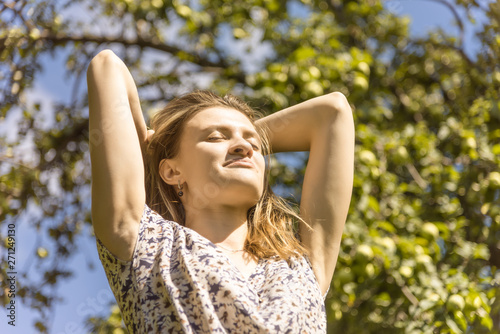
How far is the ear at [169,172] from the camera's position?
149 cm

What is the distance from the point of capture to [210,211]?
4.64 ft

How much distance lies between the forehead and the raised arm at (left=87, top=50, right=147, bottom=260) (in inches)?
8.7

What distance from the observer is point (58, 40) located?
3387 millimetres

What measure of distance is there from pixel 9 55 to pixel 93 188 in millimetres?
1905

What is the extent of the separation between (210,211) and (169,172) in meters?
0.18

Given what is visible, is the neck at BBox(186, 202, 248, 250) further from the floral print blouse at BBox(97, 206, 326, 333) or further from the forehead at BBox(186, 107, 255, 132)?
the forehead at BBox(186, 107, 255, 132)

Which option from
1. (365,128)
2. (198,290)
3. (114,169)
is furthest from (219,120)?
(365,128)

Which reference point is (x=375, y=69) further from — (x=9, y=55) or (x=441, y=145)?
(x=9, y=55)

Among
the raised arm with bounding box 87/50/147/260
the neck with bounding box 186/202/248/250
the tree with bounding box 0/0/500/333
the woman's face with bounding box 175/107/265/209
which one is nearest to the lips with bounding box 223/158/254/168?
the woman's face with bounding box 175/107/265/209

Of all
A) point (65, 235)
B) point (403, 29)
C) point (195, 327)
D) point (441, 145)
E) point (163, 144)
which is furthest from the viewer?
point (403, 29)

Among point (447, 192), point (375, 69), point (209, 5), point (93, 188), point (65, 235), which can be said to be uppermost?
point (93, 188)

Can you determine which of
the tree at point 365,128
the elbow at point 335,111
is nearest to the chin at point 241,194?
the elbow at point 335,111

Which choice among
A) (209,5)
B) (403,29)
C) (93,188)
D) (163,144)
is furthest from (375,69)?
(93,188)

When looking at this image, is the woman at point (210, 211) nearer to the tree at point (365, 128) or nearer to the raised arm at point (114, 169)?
the raised arm at point (114, 169)
